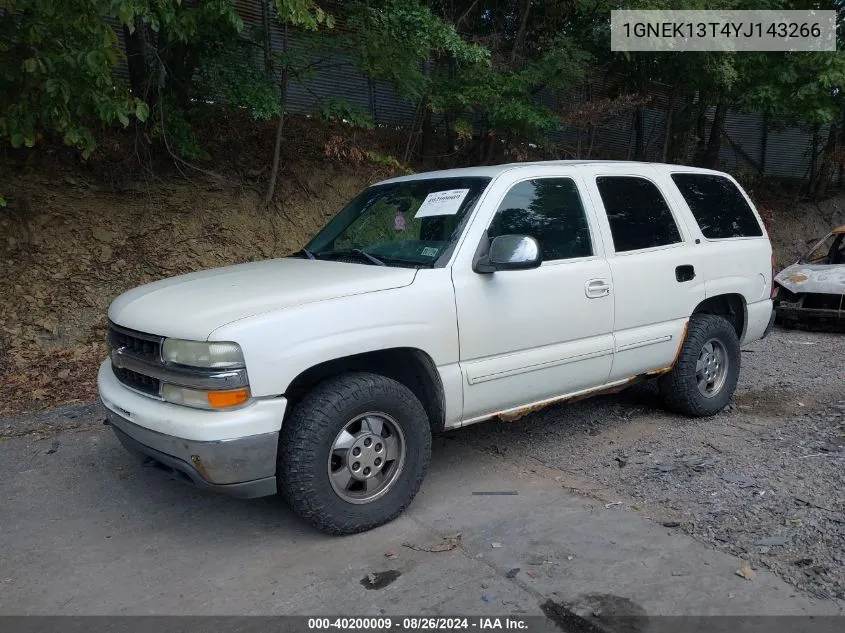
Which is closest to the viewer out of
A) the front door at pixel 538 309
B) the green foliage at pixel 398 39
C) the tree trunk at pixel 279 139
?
the front door at pixel 538 309

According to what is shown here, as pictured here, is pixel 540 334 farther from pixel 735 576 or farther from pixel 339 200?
pixel 339 200

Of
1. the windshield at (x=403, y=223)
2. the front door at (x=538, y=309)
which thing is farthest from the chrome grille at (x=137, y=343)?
the front door at (x=538, y=309)

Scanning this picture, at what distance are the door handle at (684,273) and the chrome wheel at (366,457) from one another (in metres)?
2.50

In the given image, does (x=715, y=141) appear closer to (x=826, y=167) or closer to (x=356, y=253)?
(x=826, y=167)

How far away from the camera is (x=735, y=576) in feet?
10.0

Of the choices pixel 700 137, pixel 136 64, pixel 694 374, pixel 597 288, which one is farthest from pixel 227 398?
pixel 700 137

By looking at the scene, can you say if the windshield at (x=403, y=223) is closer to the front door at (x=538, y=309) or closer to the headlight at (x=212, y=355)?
the front door at (x=538, y=309)

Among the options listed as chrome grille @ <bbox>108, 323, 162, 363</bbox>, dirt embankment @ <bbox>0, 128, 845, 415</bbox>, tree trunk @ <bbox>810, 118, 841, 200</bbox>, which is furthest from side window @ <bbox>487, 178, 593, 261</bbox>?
tree trunk @ <bbox>810, 118, 841, 200</bbox>

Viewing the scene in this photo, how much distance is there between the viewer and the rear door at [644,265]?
14.8 feet

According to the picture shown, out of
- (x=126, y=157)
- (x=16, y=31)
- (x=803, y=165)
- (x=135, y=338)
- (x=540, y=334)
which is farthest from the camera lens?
(x=803, y=165)

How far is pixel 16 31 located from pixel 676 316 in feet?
17.8

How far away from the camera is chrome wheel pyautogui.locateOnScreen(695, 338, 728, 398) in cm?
521

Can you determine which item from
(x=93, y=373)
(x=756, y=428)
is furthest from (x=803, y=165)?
(x=93, y=373)

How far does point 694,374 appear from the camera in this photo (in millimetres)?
5105
